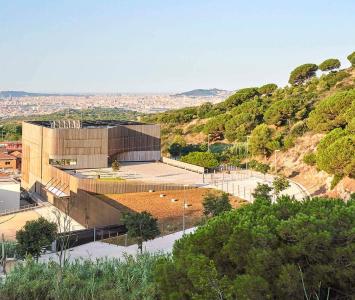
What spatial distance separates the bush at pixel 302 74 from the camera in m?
68.8

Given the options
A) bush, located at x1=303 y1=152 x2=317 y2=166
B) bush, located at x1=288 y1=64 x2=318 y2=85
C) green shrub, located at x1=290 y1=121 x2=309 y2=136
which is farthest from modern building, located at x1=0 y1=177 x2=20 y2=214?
bush, located at x1=288 y1=64 x2=318 y2=85

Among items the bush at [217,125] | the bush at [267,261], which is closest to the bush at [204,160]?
the bush at [217,125]

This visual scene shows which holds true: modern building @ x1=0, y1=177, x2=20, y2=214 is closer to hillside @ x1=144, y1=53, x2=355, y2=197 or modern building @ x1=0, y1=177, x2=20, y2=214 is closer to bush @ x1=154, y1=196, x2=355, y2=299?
hillside @ x1=144, y1=53, x2=355, y2=197

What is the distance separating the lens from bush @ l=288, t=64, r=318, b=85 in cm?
6875

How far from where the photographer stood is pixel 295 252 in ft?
29.5

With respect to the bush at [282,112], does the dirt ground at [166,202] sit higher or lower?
lower

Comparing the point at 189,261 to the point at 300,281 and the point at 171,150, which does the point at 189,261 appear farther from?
the point at 171,150

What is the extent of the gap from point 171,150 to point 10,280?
147ft

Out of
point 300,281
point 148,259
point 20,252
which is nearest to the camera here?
point 300,281

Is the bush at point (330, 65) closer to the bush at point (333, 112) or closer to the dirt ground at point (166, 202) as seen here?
the bush at point (333, 112)

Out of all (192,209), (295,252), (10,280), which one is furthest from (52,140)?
(295,252)

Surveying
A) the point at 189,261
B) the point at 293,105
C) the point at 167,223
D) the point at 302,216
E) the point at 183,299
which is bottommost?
the point at 167,223

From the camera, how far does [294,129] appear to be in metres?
47.5

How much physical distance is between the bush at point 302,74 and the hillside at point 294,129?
4.9 inches
